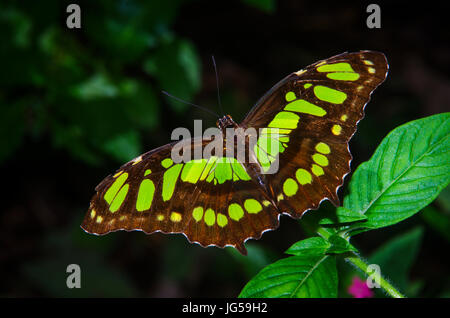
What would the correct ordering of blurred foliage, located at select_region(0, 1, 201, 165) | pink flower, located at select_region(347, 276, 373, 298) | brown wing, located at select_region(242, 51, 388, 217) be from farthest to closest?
1. blurred foliage, located at select_region(0, 1, 201, 165)
2. pink flower, located at select_region(347, 276, 373, 298)
3. brown wing, located at select_region(242, 51, 388, 217)

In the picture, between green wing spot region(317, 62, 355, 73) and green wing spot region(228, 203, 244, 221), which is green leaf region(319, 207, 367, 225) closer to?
green wing spot region(228, 203, 244, 221)

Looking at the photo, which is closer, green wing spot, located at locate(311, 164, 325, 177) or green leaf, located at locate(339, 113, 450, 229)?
green leaf, located at locate(339, 113, 450, 229)

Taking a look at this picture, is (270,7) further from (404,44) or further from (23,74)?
(404,44)

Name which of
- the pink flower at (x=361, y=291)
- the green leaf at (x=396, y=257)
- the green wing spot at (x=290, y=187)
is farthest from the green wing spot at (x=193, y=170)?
the green leaf at (x=396, y=257)

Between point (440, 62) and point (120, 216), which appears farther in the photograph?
point (440, 62)

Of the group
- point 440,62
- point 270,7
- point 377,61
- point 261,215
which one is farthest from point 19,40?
point 440,62

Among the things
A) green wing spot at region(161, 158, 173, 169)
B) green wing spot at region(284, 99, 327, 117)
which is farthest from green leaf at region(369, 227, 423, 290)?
green wing spot at region(161, 158, 173, 169)
